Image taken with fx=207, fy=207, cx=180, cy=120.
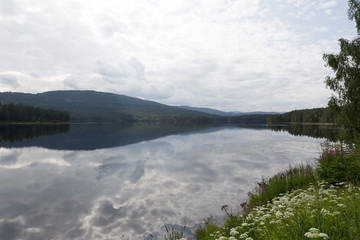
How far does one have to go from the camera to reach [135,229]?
43.4 ft

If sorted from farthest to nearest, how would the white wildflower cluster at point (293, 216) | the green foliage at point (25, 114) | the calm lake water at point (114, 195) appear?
the green foliage at point (25, 114) < the calm lake water at point (114, 195) < the white wildflower cluster at point (293, 216)

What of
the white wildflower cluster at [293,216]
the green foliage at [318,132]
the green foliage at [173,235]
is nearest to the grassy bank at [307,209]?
the white wildflower cluster at [293,216]

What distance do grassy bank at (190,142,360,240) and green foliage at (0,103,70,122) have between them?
555 ft

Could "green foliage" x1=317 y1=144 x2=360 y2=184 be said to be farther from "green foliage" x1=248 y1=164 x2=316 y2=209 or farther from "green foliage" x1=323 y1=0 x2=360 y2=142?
"green foliage" x1=323 y1=0 x2=360 y2=142

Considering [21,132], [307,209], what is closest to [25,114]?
[21,132]

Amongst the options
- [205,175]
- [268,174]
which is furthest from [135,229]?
[268,174]

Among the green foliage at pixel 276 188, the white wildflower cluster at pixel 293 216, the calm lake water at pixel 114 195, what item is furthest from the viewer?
the green foliage at pixel 276 188

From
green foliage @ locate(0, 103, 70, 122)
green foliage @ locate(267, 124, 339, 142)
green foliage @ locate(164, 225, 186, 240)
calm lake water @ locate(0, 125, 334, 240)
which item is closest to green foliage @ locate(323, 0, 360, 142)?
calm lake water @ locate(0, 125, 334, 240)

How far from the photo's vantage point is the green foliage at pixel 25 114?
13662 cm

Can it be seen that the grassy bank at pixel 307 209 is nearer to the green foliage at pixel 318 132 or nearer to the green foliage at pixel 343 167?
the green foliage at pixel 343 167

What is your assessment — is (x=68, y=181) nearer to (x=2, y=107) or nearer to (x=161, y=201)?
(x=161, y=201)

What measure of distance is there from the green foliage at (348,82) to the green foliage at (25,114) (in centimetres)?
17117

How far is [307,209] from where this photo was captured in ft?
26.7

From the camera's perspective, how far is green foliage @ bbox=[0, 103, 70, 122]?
137 m
